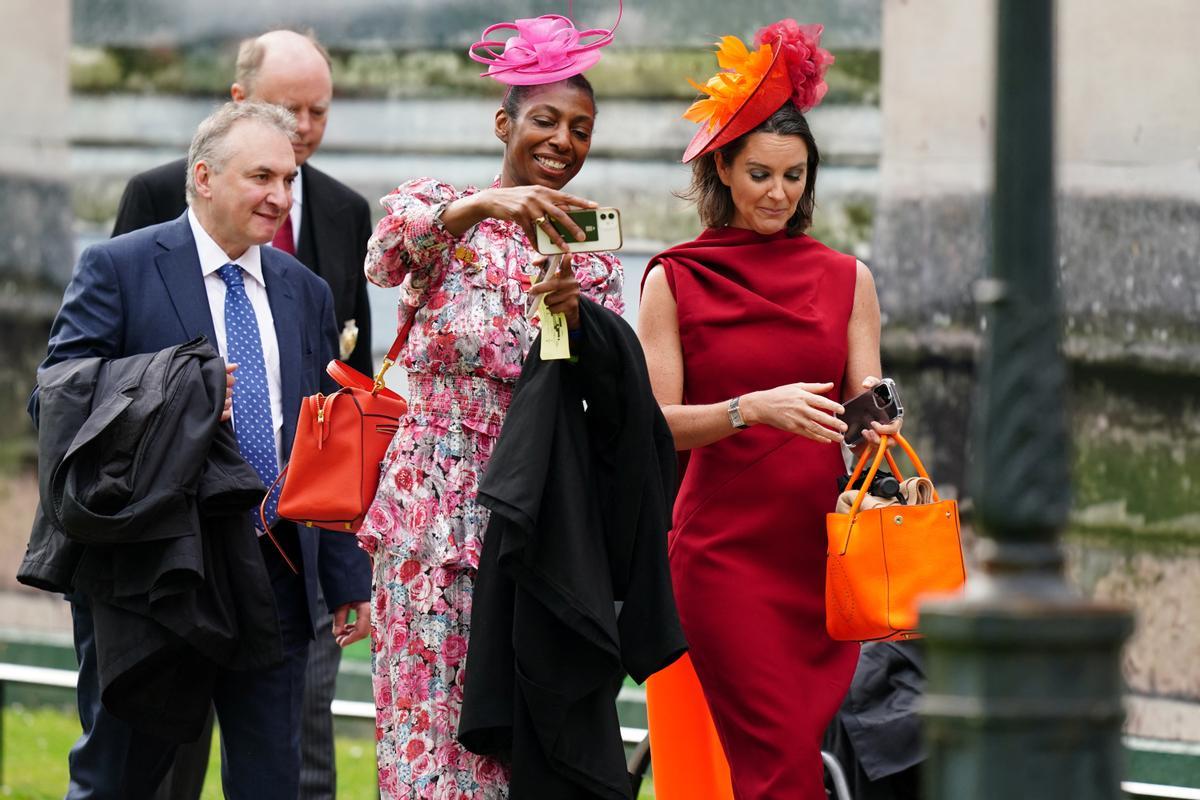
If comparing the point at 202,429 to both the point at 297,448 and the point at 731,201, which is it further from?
the point at 731,201

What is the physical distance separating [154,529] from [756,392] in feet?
4.56

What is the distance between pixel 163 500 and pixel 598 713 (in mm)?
1102

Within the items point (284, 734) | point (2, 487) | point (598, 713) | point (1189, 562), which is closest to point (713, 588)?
point (598, 713)

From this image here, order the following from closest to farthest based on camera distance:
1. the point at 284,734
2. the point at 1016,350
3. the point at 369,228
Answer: the point at 1016,350, the point at 284,734, the point at 369,228

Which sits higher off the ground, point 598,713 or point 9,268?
point 9,268

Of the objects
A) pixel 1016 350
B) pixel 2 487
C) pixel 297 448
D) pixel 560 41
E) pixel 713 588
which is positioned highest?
pixel 560 41

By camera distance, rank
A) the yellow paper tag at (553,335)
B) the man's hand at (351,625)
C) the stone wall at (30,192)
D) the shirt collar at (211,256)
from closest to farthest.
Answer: the yellow paper tag at (553,335) → the shirt collar at (211,256) → the man's hand at (351,625) → the stone wall at (30,192)

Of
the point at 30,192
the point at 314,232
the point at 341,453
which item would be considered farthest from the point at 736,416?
the point at 30,192

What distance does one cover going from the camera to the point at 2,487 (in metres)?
10.6

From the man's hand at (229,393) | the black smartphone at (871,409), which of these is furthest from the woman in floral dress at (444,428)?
the black smartphone at (871,409)

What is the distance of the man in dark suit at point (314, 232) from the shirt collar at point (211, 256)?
0.79m

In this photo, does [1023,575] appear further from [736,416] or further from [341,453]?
[341,453]

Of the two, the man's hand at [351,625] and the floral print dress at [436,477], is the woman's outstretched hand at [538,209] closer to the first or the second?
the floral print dress at [436,477]

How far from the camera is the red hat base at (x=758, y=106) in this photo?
462 cm
